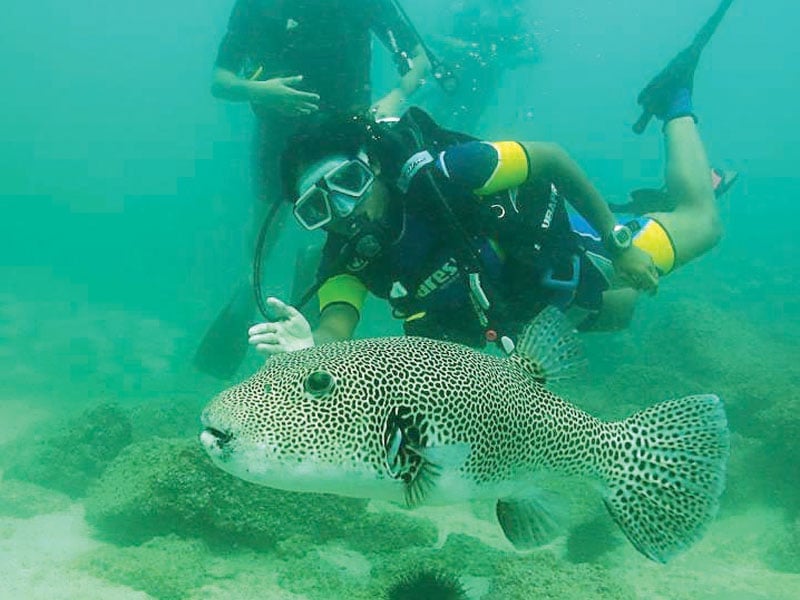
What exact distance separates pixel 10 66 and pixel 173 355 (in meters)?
126

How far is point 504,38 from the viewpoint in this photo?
17.4 meters

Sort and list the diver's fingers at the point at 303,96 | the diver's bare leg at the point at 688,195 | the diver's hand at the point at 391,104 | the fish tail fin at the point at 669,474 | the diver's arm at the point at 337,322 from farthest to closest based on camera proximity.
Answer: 1. the diver's hand at the point at 391,104
2. the diver's fingers at the point at 303,96
3. the diver's bare leg at the point at 688,195
4. the diver's arm at the point at 337,322
5. the fish tail fin at the point at 669,474

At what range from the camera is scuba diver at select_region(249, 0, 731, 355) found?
145 inches

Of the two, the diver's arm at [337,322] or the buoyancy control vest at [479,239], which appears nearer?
the diver's arm at [337,322]

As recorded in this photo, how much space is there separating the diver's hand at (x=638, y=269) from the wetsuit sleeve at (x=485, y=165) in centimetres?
91

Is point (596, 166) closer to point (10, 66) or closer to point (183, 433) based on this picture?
point (183, 433)

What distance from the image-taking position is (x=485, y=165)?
3.93m

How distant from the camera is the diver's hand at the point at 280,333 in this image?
9.15ft

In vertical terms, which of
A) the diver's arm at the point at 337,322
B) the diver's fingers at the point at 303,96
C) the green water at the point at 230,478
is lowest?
the green water at the point at 230,478

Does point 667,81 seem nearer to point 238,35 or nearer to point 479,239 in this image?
point 479,239

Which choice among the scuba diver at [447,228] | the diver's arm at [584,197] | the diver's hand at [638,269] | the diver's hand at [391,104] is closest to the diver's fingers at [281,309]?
the scuba diver at [447,228]

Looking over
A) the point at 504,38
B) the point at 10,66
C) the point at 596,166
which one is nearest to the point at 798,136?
the point at 596,166

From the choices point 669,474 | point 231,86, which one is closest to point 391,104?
point 231,86

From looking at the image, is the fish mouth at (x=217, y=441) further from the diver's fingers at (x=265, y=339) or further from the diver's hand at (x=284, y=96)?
the diver's hand at (x=284, y=96)
